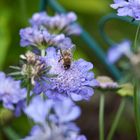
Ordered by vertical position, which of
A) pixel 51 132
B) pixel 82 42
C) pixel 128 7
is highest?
pixel 82 42

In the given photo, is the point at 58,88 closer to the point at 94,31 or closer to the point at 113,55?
the point at 113,55

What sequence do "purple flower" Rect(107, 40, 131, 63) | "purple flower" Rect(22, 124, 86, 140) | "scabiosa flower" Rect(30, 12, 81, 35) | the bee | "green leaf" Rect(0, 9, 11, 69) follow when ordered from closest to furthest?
1. "purple flower" Rect(22, 124, 86, 140)
2. the bee
3. "scabiosa flower" Rect(30, 12, 81, 35)
4. "purple flower" Rect(107, 40, 131, 63)
5. "green leaf" Rect(0, 9, 11, 69)

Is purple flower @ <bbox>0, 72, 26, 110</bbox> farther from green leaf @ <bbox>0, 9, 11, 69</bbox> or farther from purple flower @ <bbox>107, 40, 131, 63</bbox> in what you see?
green leaf @ <bbox>0, 9, 11, 69</bbox>

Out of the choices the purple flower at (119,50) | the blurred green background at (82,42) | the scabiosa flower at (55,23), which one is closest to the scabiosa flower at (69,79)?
the scabiosa flower at (55,23)

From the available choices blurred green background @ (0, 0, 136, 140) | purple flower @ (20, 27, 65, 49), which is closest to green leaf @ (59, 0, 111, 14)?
blurred green background @ (0, 0, 136, 140)

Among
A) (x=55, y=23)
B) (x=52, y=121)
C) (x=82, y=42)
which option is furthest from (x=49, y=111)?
(x=82, y=42)

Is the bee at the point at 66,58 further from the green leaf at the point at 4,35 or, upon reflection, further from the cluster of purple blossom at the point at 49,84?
the green leaf at the point at 4,35

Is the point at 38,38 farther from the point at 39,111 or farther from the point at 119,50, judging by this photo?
the point at 119,50
